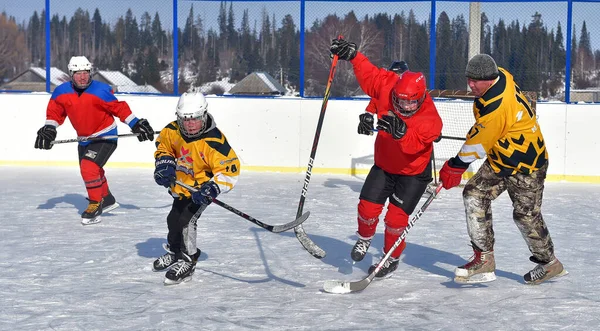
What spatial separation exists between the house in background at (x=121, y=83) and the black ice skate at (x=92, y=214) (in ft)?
10.7

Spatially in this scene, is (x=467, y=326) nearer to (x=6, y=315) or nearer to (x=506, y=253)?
(x=506, y=253)

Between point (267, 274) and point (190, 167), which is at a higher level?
point (190, 167)

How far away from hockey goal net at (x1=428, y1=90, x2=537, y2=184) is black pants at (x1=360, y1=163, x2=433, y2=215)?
4.07 metres

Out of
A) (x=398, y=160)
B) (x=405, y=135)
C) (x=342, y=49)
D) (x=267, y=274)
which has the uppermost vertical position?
(x=342, y=49)

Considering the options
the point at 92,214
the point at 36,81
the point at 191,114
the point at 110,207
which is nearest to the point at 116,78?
the point at 36,81

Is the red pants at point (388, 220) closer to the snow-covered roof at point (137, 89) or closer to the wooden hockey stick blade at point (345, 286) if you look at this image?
the wooden hockey stick blade at point (345, 286)

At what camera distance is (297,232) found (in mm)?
4715

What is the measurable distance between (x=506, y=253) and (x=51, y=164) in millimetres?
5520

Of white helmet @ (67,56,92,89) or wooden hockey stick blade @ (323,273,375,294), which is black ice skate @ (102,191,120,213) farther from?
wooden hockey stick blade @ (323,273,375,294)

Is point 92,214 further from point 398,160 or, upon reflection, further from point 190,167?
point 398,160

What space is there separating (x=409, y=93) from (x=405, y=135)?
0.69 ft

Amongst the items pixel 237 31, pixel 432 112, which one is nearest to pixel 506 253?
pixel 432 112

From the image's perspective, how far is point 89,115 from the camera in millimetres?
6324

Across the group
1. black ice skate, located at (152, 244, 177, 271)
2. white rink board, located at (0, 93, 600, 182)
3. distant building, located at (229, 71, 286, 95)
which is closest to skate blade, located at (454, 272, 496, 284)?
black ice skate, located at (152, 244, 177, 271)
